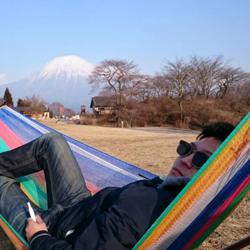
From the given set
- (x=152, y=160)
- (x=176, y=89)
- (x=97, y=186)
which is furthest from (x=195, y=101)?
(x=97, y=186)

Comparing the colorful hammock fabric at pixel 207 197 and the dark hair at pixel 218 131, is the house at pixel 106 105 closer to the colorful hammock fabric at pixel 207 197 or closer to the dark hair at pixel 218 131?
the dark hair at pixel 218 131

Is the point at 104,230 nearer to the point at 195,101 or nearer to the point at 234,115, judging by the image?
the point at 234,115

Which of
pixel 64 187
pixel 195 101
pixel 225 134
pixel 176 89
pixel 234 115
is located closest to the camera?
pixel 225 134

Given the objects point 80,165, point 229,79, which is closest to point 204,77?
point 229,79

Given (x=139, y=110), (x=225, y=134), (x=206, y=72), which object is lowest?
(x=139, y=110)

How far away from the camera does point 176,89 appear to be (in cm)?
2911

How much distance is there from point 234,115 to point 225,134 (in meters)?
22.4

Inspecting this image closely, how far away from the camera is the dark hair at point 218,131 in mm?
1688

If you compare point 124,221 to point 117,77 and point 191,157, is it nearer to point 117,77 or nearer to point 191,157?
point 191,157

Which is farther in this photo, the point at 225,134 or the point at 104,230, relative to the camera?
the point at 225,134

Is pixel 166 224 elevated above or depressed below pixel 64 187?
above

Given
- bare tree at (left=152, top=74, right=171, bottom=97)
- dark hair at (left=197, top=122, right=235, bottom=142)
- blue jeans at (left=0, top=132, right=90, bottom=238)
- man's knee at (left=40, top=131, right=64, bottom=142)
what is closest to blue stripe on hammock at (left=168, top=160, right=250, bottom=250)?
dark hair at (left=197, top=122, right=235, bottom=142)

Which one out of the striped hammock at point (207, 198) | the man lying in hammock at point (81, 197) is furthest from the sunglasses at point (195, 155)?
the striped hammock at point (207, 198)

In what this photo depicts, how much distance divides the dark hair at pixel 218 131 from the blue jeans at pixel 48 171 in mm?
808
